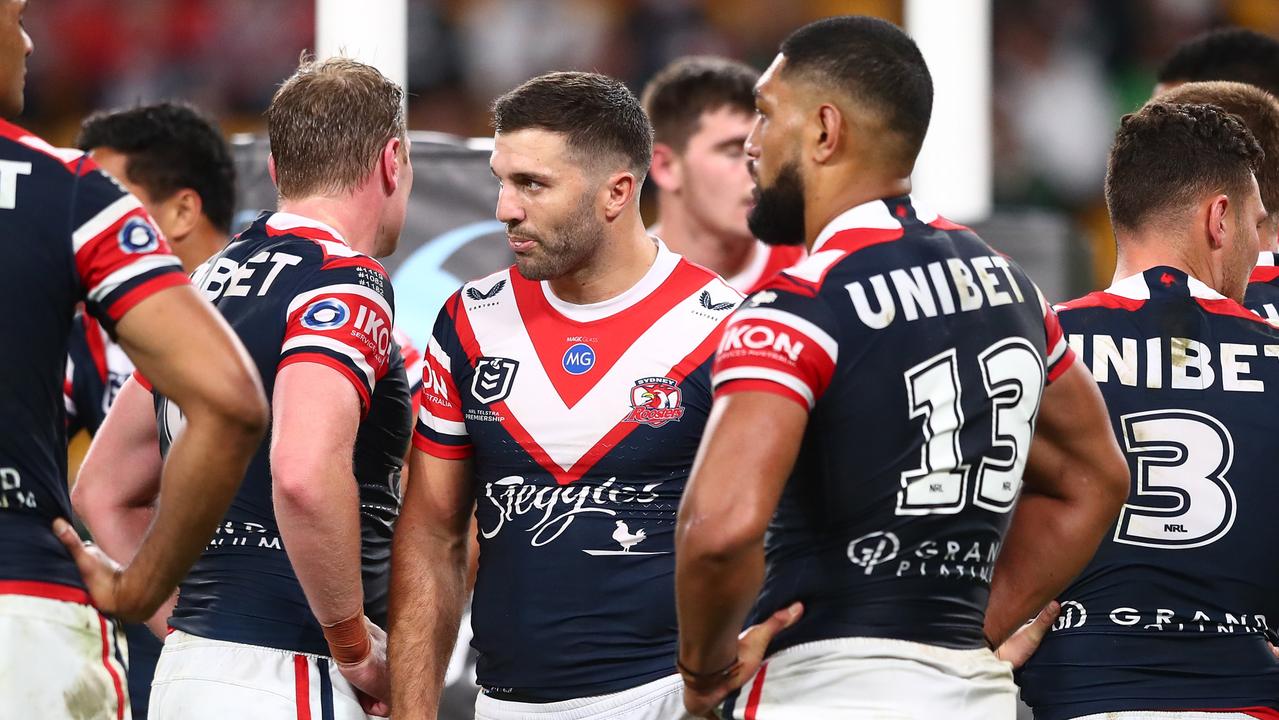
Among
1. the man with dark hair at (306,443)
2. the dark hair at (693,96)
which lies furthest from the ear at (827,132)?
the dark hair at (693,96)

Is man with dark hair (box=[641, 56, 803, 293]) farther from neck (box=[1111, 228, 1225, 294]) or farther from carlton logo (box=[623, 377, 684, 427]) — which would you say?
carlton logo (box=[623, 377, 684, 427])

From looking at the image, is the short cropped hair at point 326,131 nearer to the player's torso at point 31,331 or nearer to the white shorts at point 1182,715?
the player's torso at point 31,331

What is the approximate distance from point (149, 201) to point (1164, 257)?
2.91 m

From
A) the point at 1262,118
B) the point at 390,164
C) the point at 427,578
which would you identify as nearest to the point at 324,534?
the point at 427,578

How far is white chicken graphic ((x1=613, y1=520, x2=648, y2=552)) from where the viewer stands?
3.05 m

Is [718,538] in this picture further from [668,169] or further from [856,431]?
[668,169]

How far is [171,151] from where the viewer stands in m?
4.46

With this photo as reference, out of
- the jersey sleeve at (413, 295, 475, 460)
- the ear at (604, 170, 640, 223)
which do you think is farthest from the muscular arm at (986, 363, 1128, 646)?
the jersey sleeve at (413, 295, 475, 460)

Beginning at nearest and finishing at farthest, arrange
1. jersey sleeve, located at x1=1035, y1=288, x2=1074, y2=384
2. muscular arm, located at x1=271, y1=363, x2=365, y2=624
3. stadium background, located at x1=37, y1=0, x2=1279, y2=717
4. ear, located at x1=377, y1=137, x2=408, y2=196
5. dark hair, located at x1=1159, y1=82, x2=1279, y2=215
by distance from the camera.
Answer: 1. jersey sleeve, located at x1=1035, y1=288, x2=1074, y2=384
2. muscular arm, located at x1=271, y1=363, x2=365, y2=624
3. ear, located at x1=377, y1=137, x2=408, y2=196
4. dark hair, located at x1=1159, y1=82, x2=1279, y2=215
5. stadium background, located at x1=37, y1=0, x2=1279, y2=717

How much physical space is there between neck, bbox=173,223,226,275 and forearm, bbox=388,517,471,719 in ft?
5.53

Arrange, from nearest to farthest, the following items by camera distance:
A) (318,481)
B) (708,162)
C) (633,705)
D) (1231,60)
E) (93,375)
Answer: (318,481) → (633,705) → (93,375) → (1231,60) → (708,162)

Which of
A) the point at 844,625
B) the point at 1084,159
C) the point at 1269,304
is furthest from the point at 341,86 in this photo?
the point at 1084,159

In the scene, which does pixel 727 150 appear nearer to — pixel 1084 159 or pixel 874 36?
pixel 874 36

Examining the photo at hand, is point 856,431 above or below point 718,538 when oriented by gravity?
above
